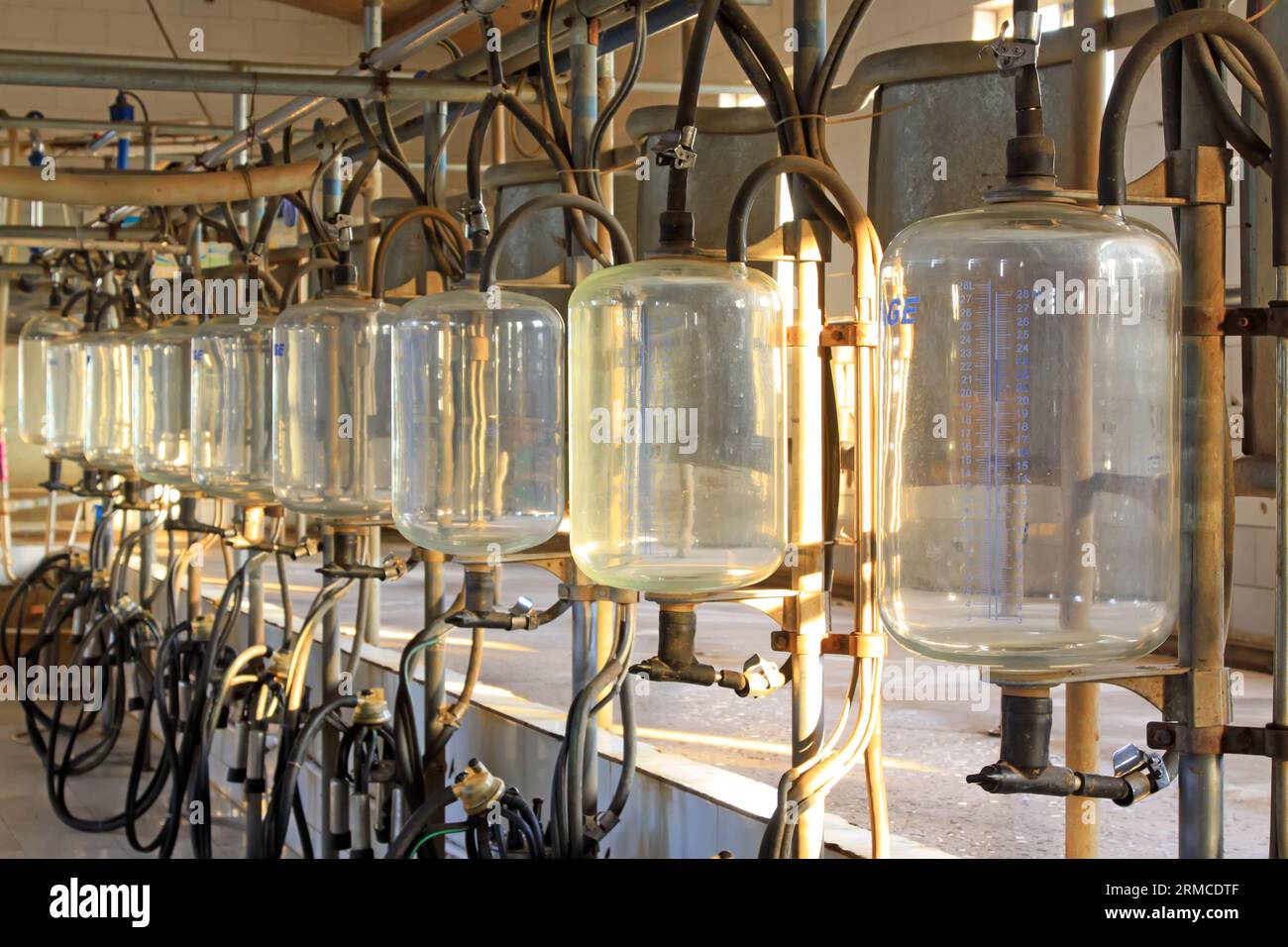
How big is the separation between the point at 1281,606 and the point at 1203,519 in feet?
0.31

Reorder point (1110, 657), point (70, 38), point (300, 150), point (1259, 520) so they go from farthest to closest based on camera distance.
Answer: point (70, 38)
point (1259, 520)
point (300, 150)
point (1110, 657)

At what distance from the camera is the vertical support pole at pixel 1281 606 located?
1.19m

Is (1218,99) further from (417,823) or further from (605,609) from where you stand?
(417,823)

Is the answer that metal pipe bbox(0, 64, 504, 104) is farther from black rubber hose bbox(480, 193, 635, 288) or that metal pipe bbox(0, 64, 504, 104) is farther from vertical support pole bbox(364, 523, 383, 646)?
vertical support pole bbox(364, 523, 383, 646)

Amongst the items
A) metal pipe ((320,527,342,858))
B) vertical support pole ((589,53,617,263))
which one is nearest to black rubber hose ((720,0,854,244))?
vertical support pole ((589,53,617,263))

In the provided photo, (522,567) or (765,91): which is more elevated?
(765,91)

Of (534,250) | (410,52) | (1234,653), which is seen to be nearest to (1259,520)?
(1234,653)

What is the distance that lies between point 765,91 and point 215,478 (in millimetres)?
1701

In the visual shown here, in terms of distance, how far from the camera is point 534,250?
2779 mm

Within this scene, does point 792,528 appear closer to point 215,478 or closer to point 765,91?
point 765,91

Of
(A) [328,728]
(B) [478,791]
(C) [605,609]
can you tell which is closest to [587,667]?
(C) [605,609]

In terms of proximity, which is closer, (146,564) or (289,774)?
(289,774)

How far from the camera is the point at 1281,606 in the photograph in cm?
122

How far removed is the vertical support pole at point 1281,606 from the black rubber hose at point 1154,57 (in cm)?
9
